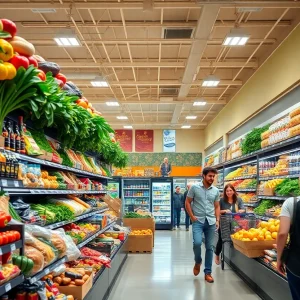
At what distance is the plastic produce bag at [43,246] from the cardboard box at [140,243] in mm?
6591

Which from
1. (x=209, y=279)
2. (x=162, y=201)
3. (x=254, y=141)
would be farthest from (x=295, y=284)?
(x=162, y=201)

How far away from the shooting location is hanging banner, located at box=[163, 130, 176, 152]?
77.0 ft

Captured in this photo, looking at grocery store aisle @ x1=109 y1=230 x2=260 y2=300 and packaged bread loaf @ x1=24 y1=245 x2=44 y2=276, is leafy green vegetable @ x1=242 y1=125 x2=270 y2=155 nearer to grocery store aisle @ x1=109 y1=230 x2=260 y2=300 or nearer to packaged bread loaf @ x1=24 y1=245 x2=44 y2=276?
grocery store aisle @ x1=109 y1=230 x2=260 y2=300

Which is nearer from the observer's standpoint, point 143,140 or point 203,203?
point 203,203

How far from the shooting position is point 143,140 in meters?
23.5

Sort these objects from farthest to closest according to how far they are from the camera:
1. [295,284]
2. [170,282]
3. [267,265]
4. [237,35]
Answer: [237,35]
[170,282]
[267,265]
[295,284]

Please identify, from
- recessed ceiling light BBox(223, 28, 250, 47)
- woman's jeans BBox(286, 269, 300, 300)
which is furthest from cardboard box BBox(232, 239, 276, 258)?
recessed ceiling light BBox(223, 28, 250, 47)

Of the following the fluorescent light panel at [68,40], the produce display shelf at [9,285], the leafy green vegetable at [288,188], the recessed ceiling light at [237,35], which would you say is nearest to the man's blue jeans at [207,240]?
the leafy green vegetable at [288,188]

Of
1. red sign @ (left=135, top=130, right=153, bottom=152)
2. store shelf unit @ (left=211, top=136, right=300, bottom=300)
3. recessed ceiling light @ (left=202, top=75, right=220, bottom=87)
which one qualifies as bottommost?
store shelf unit @ (left=211, top=136, right=300, bottom=300)

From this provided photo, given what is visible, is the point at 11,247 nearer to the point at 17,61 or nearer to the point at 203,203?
the point at 17,61

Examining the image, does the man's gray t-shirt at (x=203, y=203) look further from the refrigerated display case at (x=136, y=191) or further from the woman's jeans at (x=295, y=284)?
the refrigerated display case at (x=136, y=191)

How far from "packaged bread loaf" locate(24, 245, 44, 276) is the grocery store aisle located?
286cm

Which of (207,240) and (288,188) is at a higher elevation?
(288,188)

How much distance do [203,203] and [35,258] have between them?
13.6 ft
